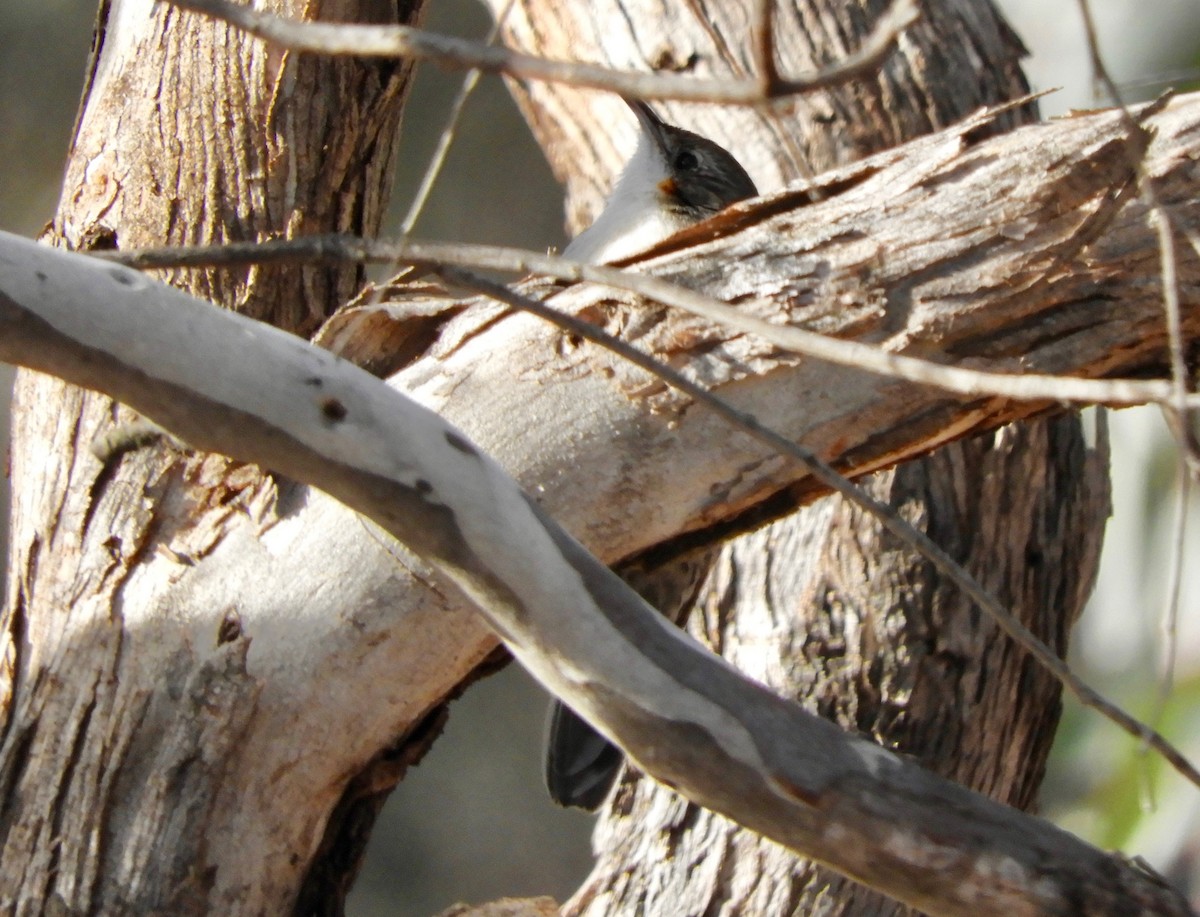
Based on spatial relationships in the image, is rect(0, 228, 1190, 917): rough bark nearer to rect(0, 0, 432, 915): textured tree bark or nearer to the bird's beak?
rect(0, 0, 432, 915): textured tree bark

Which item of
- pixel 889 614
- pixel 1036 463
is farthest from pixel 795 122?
pixel 889 614

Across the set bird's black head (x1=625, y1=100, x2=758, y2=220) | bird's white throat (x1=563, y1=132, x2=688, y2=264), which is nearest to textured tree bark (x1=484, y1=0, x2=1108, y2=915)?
bird's black head (x1=625, y1=100, x2=758, y2=220)

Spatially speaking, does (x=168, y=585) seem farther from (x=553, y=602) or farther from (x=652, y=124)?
(x=652, y=124)

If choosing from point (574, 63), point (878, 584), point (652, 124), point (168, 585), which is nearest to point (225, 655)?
point (168, 585)

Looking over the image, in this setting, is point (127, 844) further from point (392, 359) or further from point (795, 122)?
point (795, 122)

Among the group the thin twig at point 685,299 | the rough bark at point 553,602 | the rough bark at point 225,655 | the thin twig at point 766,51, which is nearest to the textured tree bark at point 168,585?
the rough bark at point 225,655

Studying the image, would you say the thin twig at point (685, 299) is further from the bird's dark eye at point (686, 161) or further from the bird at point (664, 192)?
the bird's dark eye at point (686, 161)

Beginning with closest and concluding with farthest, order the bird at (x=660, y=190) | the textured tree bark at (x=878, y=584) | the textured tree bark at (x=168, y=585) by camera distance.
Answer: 1. the textured tree bark at (x=168, y=585)
2. the textured tree bark at (x=878, y=584)
3. the bird at (x=660, y=190)
